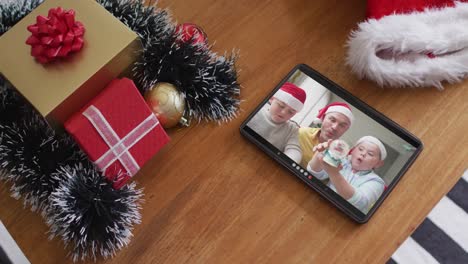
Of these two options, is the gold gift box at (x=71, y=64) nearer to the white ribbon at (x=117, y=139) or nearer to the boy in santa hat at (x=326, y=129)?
the white ribbon at (x=117, y=139)

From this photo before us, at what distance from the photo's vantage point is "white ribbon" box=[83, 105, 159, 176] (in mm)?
567

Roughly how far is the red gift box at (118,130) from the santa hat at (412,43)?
0.31 m

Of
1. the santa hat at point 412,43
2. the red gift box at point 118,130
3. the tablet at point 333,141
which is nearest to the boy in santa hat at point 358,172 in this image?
the tablet at point 333,141

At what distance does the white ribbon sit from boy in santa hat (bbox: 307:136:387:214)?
22 cm

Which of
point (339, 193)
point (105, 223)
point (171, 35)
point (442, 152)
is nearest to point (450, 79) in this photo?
point (442, 152)

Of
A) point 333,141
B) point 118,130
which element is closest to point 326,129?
point 333,141

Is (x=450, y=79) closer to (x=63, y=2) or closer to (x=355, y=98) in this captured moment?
(x=355, y=98)

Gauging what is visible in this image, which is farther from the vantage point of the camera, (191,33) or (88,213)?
(191,33)

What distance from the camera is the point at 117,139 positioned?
1.90 feet

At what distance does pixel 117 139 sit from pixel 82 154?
0.05 meters

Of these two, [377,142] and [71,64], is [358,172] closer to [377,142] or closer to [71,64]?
[377,142]

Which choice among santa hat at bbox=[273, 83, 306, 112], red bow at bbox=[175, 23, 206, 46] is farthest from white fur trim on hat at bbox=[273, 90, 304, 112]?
red bow at bbox=[175, 23, 206, 46]

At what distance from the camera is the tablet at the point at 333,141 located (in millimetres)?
601

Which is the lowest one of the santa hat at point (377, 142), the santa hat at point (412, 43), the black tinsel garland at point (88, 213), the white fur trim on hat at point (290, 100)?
the black tinsel garland at point (88, 213)
